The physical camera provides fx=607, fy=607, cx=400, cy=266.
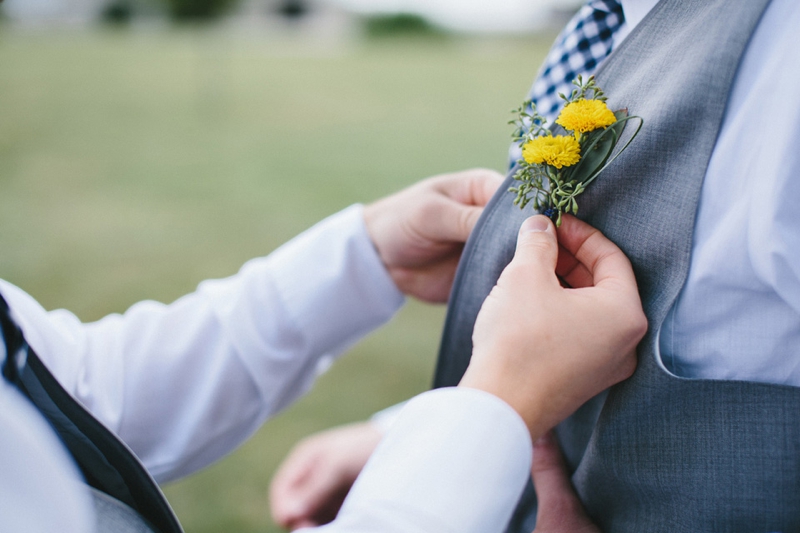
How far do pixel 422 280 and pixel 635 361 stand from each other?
53 cm

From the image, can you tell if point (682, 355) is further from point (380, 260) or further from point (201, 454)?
point (201, 454)

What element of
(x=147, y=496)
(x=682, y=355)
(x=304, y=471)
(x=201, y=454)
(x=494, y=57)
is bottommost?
(x=494, y=57)

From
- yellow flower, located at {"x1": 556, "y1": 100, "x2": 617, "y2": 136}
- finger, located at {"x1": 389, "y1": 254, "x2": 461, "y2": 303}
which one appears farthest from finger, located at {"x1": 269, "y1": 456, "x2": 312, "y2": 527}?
yellow flower, located at {"x1": 556, "y1": 100, "x2": 617, "y2": 136}

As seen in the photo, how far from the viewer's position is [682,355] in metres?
0.69

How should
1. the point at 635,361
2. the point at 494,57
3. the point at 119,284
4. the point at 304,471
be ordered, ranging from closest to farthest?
the point at 635,361 < the point at 304,471 < the point at 119,284 < the point at 494,57

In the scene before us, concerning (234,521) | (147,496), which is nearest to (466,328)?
(147,496)

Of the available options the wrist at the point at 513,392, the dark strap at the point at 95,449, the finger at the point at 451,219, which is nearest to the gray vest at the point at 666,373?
the wrist at the point at 513,392

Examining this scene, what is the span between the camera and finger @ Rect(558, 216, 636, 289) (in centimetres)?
67

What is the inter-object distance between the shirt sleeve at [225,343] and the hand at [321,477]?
276mm

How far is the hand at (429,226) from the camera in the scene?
3.36 feet

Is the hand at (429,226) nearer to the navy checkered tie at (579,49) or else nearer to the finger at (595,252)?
the navy checkered tie at (579,49)

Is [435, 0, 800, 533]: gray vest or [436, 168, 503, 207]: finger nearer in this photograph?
[435, 0, 800, 533]: gray vest

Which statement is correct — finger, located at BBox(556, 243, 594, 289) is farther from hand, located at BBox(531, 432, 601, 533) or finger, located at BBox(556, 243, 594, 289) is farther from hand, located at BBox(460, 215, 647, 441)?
hand, located at BBox(531, 432, 601, 533)

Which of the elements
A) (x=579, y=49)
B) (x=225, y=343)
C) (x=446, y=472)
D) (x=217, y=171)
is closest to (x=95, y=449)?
(x=225, y=343)
